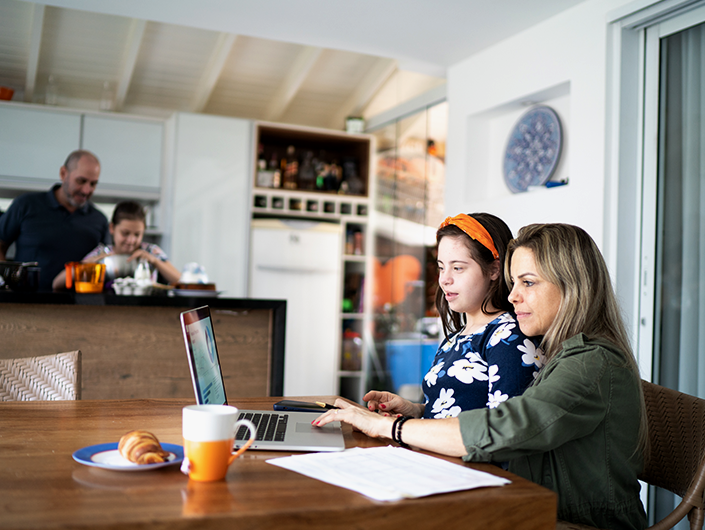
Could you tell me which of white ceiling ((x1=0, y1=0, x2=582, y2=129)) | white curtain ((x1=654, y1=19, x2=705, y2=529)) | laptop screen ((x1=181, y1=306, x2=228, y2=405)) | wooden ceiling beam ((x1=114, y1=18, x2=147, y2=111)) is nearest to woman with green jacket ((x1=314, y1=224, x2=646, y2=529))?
laptop screen ((x1=181, y1=306, x2=228, y2=405))

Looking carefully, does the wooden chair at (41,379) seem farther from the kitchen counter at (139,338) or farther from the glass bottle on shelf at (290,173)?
the glass bottle on shelf at (290,173)

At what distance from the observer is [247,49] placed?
4.61m

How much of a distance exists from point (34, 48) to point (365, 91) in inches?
97.0

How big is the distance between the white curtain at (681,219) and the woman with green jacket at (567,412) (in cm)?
140

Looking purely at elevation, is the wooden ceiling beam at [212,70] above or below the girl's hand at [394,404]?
above

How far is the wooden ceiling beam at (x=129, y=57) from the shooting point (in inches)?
163

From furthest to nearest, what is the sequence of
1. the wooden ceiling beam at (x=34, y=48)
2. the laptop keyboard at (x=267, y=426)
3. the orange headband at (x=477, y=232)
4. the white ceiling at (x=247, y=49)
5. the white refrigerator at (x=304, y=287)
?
1. the white refrigerator at (x=304, y=287)
2. the wooden ceiling beam at (x=34, y=48)
3. the white ceiling at (x=247, y=49)
4. the orange headband at (x=477, y=232)
5. the laptop keyboard at (x=267, y=426)

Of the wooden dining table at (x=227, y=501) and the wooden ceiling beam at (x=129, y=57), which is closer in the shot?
the wooden dining table at (x=227, y=501)

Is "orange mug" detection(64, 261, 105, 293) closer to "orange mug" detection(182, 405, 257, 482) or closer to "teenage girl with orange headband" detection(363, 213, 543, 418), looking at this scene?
"teenage girl with orange headband" detection(363, 213, 543, 418)

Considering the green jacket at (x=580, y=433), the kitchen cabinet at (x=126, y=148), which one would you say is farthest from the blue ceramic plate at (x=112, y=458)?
the kitchen cabinet at (x=126, y=148)

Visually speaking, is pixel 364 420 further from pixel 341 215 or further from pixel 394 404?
pixel 341 215

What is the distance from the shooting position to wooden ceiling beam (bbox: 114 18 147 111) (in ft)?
13.6

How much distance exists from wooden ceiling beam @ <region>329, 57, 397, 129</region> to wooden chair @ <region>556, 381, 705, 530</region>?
380 cm

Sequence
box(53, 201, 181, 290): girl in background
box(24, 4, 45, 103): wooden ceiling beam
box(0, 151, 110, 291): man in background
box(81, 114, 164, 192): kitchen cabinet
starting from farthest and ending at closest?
1. box(81, 114, 164, 192): kitchen cabinet
2. box(24, 4, 45, 103): wooden ceiling beam
3. box(0, 151, 110, 291): man in background
4. box(53, 201, 181, 290): girl in background
